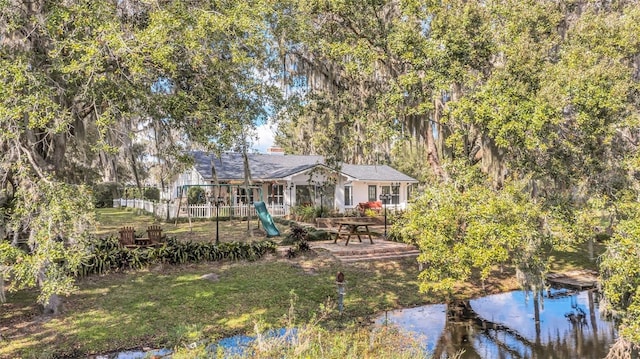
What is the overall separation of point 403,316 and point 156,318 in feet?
18.9

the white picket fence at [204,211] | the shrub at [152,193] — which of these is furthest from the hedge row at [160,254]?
the shrub at [152,193]

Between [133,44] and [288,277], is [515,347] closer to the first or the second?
[288,277]

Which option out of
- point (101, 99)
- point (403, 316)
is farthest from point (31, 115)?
point (403, 316)

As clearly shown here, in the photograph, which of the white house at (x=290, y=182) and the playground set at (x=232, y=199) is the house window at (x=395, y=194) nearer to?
the white house at (x=290, y=182)

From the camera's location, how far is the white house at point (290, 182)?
2605 centimetres

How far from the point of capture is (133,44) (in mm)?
7266

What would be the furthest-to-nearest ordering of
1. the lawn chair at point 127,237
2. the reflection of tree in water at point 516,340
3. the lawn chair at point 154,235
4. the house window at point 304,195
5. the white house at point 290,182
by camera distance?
1. the house window at point 304,195
2. the white house at point 290,182
3. the lawn chair at point 154,235
4. the lawn chair at point 127,237
5. the reflection of tree in water at point 516,340

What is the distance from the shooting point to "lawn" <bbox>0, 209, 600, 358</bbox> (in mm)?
7852

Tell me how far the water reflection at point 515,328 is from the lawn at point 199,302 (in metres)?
0.89

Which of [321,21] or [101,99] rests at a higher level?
[321,21]

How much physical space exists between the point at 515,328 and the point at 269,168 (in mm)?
21633

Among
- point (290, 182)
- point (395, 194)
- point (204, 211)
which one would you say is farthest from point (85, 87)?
point (395, 194)

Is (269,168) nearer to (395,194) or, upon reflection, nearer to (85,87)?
(395,194)

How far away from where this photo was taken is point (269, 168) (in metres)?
28.9
